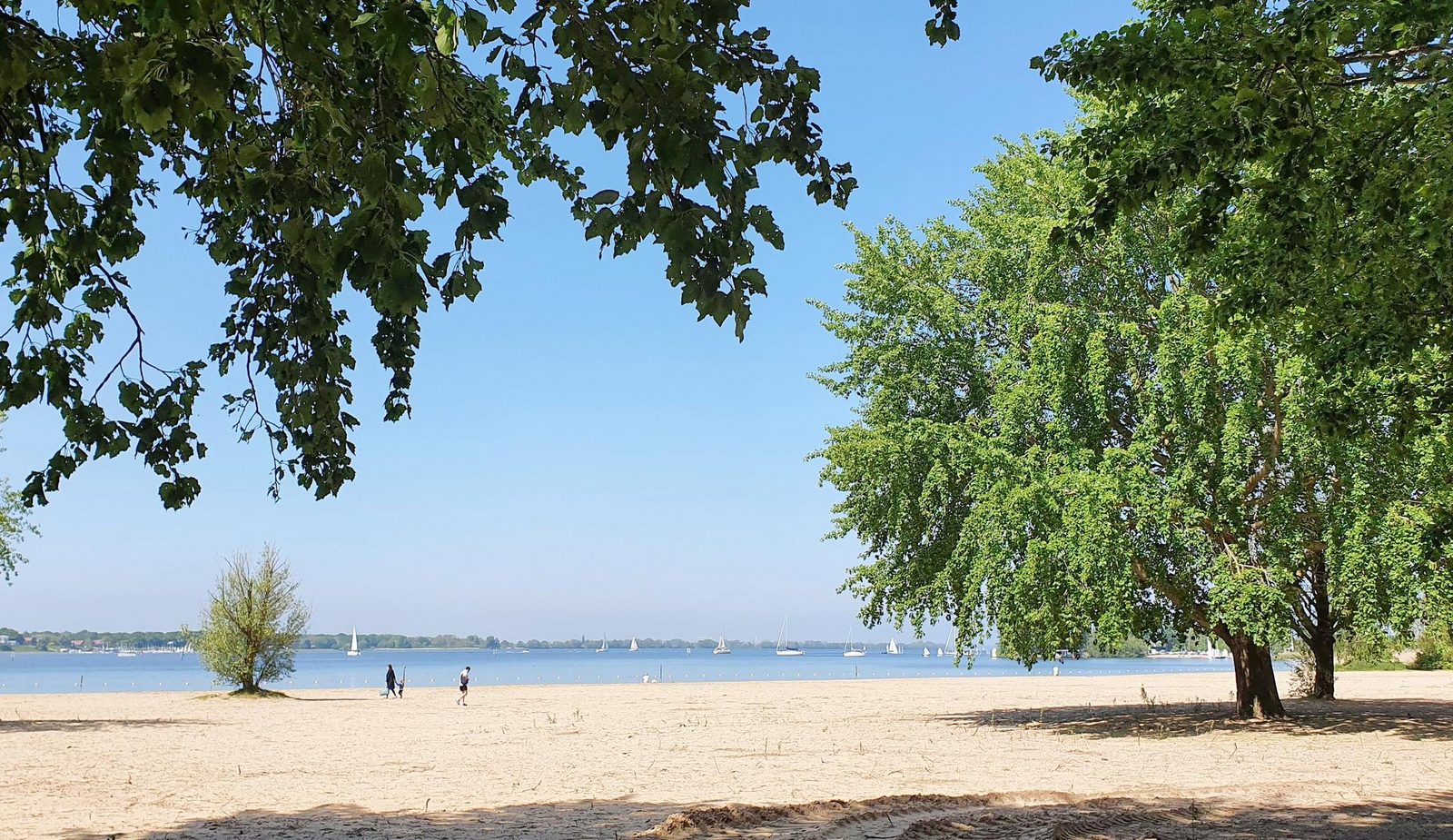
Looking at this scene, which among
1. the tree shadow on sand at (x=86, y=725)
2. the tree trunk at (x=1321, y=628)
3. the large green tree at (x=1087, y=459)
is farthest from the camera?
the tree shadow on sand at (x=86, y=725)

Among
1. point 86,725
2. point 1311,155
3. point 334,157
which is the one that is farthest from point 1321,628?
point 86,725

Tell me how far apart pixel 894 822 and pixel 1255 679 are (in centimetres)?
1558

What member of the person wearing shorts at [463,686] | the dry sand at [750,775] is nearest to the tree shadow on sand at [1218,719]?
the dry sand at [750,775]

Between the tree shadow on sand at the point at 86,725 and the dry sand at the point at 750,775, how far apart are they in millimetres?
169

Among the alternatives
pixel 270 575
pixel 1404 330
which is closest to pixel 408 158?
pixel 1404 330

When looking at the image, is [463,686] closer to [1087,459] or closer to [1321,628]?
[1087,459]

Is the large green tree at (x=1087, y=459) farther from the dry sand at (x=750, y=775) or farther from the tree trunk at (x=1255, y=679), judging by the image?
the dry sand at (x=750, y=775)

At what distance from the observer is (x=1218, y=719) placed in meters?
22.4

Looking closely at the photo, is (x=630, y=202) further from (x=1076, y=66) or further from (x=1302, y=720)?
(x=1302, y=720)

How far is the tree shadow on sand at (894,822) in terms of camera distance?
884cm

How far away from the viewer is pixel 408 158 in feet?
14.8

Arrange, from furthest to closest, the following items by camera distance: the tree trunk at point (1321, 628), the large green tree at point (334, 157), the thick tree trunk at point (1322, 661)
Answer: the thick tree trunk at point (1322, 661), the tree trunk at point (1321, 628), the large green tree at point (334, 157)

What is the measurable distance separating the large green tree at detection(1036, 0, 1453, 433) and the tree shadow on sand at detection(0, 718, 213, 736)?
2647 cm

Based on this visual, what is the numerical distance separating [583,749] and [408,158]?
54.1 ft
